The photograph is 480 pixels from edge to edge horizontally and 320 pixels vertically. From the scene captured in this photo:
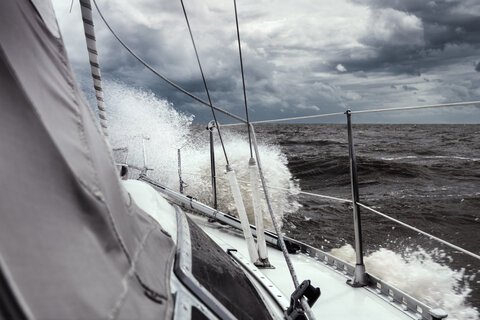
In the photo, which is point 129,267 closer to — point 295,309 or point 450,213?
point 295,309

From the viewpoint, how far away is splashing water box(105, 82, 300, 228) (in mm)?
7715

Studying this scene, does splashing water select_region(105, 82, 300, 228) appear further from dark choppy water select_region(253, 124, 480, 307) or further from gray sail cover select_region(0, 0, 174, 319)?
gray sail cover select_region(0, 0, 174, 319)

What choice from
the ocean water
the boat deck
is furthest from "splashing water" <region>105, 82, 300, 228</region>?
the boat deck

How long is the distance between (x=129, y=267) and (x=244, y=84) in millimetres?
1348

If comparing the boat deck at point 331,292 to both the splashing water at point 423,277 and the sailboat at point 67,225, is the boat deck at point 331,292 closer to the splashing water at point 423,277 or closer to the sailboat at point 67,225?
the sailboat at point 67,225

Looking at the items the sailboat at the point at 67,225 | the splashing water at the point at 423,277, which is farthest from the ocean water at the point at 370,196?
the sailboat at the point at 67,225

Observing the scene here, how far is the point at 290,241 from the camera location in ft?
9.96

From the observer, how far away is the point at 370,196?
348 inches

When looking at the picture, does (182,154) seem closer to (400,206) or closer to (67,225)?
(400,206)

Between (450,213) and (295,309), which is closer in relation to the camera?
(295,309)

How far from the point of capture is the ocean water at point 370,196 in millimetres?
4074

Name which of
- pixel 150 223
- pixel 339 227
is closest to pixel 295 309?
pixel 150 223

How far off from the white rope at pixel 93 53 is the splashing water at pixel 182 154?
4411 millimetres

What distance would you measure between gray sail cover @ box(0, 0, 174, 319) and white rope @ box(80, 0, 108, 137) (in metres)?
0.36
